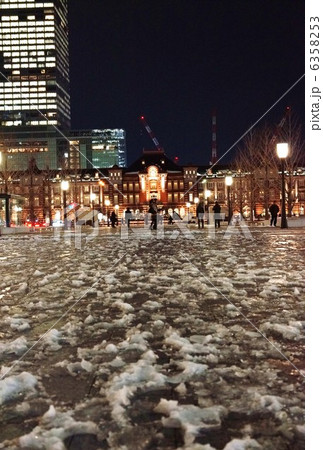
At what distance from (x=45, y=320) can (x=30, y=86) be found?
19816 cm

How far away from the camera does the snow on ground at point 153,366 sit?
2.56 m

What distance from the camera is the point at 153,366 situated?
3.62m

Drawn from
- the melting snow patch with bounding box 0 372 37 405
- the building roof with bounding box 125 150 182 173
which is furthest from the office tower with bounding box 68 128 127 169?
the melting snow patch with bounding box 0 372 37 405

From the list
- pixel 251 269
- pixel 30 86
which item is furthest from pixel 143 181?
Answer: pixel 251 269

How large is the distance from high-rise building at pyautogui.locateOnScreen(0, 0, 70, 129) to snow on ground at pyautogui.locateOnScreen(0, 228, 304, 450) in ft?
622

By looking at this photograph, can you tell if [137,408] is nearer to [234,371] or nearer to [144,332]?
[234,371]

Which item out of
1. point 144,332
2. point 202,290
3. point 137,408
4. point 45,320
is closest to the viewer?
point 137,408

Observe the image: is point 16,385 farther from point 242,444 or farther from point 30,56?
point 30,56

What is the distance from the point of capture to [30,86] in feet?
623

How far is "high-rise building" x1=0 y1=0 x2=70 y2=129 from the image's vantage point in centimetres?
18975

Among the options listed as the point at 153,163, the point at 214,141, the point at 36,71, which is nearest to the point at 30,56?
the point at 36,71
